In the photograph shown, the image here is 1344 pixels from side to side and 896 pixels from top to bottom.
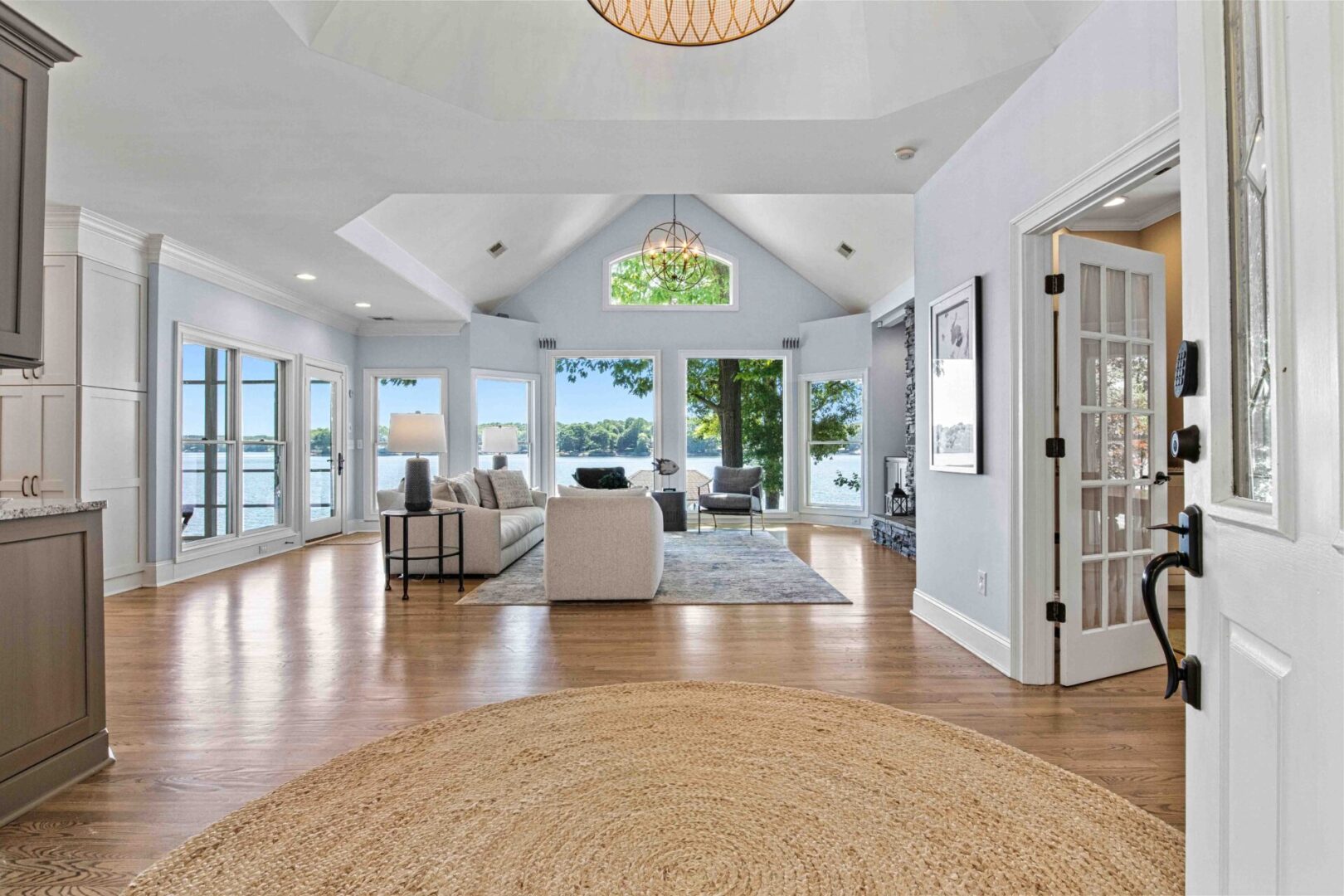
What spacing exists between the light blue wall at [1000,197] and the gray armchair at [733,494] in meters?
3.72

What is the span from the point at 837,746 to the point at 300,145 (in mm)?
3759

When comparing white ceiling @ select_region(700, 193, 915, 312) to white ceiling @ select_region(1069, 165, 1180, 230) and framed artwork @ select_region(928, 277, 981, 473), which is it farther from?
framed artwork @ select_region(928, 277, 981, 473)

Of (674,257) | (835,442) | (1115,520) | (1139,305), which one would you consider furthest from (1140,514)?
(835,442)

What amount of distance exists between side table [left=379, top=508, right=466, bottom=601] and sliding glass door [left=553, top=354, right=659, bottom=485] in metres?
3.76

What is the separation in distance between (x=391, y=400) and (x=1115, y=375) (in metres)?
7.76

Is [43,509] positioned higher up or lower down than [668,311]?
lower down

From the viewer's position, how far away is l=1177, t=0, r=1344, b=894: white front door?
76cm

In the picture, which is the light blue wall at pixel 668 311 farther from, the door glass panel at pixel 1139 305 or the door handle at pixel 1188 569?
the door handle at pixel 1188 569

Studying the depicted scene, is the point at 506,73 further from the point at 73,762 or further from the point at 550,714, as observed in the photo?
the point at 73,762

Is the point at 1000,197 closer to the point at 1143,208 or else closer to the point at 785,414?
the point at 1143,208

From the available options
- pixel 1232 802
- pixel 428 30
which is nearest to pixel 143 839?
pixel 1232 802

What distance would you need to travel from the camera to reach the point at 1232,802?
0.97 meters

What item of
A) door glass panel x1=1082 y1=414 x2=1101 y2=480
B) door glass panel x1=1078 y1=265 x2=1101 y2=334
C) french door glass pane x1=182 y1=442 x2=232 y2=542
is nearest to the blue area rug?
door glass panel x1=1082 y1=414 x2=1101 y2=480

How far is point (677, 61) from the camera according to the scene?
123 inches
